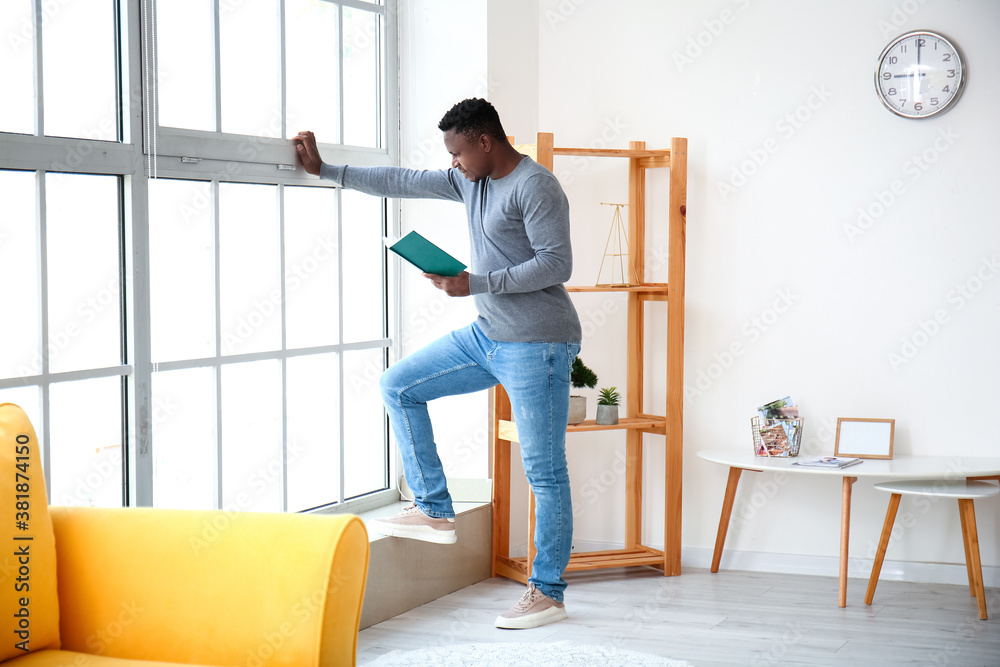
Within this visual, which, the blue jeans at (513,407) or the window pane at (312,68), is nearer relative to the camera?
the blue jeans at (513,407)

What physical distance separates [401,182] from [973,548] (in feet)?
7.10

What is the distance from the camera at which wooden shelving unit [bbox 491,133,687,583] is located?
3.34 m

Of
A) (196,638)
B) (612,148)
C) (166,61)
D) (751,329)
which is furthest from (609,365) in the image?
(196,638)

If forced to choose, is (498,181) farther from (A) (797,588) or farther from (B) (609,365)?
(A) (797,588)

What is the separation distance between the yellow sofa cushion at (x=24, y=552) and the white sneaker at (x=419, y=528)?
1301 millimetres

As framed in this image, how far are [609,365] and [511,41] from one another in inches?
50.9

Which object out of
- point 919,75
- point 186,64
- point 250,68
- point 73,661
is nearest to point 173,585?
point 73,661

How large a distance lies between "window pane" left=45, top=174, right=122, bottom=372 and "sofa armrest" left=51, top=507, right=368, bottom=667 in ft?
2.40

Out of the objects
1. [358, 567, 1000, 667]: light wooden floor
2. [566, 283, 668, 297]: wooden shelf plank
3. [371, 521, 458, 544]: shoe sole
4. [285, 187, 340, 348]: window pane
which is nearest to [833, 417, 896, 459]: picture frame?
[358, 567, 1000, 667]: light wooden floor

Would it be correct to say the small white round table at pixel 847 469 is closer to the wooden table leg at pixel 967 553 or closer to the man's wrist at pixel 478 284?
the wooden table leg at pixel 967 553

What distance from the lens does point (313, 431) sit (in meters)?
3.09

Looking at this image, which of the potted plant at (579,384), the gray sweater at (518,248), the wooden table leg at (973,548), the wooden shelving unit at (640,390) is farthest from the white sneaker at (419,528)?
the wooden table leg at (973,548)

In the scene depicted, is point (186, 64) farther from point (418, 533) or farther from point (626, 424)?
point (626, 424)

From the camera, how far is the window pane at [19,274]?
7.16 feet
